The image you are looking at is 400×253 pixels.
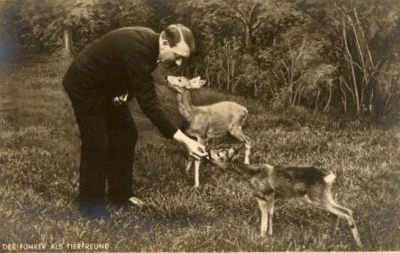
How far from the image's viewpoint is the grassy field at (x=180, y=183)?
590cm

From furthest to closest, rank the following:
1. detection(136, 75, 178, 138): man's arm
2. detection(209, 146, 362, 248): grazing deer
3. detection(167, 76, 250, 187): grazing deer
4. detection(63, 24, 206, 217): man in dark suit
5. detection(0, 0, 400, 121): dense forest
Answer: detection(0, 0, 400, 121): dense forest, detection(167, 76, 250, 187): grazing deer, detection(209, 146, 362, 248): grazing deer, detection(63, 24, 206, 217): man in dark suit, detection(136, 75, 178, 138): man's arm

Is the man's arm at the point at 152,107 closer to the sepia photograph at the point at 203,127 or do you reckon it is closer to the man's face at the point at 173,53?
the sepia photograph at the point at 203,127

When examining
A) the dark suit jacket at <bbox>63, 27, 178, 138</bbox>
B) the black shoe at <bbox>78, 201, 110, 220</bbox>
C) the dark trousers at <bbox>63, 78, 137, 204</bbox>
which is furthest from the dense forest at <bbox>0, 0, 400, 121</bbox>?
the black shoe at <bbox>78, 201, 110, 220</bbox>

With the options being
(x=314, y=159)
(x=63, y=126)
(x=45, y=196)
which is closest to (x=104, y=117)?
(x=63, y=126)

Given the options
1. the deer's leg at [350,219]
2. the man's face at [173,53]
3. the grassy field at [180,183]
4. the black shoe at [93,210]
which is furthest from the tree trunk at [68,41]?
the deer's leg at [350,219]

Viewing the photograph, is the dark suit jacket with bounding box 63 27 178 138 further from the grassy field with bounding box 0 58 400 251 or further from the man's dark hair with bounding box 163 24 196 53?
the grassy field with bounding box 0 58 400 251

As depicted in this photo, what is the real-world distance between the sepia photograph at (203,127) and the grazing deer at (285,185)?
0.01m

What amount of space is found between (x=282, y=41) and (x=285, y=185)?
1282 mm

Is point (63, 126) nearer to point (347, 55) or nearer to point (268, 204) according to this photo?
point (268, 204)

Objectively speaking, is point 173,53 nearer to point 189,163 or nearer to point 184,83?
point 184,83

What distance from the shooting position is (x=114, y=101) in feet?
19.0

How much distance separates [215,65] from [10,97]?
70.2 inches

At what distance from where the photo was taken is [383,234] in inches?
235

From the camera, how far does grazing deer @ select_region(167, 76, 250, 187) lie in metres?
6.05
